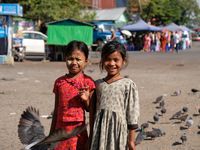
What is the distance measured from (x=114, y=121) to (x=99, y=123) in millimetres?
123

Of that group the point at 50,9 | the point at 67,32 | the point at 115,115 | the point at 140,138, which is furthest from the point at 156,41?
the point at 115,115

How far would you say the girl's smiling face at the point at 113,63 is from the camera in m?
4.27

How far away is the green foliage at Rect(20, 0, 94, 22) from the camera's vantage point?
36.1 m

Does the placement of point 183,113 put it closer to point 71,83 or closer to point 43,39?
point 71,83

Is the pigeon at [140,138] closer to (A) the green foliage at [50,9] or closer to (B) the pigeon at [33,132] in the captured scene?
(B) the pigeon at [33,132]

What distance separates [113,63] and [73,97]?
45 cm

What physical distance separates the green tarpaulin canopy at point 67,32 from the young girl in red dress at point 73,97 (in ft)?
67.1

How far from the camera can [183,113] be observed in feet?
31.2

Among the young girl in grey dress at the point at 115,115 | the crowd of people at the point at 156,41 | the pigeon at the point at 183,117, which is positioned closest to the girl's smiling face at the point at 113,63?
the young girl in grey dress at the point at 115,115

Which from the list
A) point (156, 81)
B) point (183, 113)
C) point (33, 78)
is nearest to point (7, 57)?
point (33, 78)

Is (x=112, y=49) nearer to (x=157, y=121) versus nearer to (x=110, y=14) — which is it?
(x=157, y=121)

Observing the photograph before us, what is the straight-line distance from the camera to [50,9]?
119ft

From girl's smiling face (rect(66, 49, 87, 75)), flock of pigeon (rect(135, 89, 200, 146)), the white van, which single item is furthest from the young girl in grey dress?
the white van

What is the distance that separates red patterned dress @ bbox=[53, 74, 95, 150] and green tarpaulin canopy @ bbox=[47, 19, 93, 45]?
2049 cm
